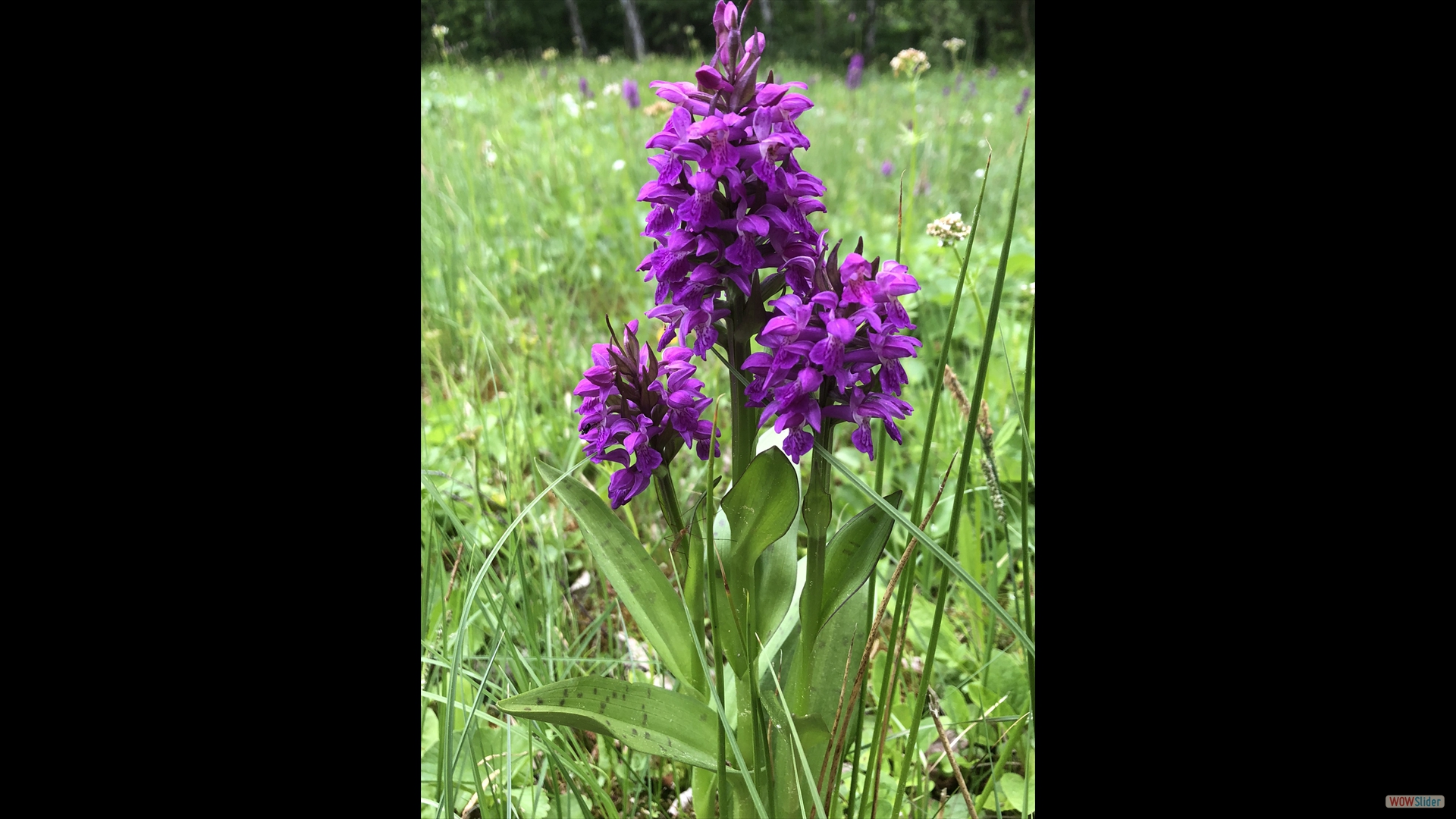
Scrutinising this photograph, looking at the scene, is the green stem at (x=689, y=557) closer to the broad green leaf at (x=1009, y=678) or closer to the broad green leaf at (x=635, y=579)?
the broad green leaf at (x=635, y=579)

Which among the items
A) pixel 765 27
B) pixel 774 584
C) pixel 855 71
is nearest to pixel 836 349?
pixel 774 584

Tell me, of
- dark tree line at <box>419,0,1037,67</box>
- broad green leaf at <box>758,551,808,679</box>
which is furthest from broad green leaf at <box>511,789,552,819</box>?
dark tree line at <box>419,0,1037,67</box>

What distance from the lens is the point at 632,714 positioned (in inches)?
36.5

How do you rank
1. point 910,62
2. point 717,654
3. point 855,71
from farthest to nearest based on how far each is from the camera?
point 855,71 → point 910,62 → point 717,654

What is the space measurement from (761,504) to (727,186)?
34 cm

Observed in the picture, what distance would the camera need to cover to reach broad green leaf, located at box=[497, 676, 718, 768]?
2.80 ft

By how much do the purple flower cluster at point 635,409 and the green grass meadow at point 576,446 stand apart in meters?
0.12

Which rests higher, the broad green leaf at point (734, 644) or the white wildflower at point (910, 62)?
the white wildflower at point (910, 62)

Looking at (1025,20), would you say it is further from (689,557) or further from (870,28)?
(689,557)

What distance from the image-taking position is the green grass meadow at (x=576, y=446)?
1.18m

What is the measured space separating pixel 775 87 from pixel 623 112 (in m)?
4.35

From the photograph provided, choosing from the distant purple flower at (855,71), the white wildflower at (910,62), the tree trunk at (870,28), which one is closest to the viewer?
the white wildflower at (910,62)

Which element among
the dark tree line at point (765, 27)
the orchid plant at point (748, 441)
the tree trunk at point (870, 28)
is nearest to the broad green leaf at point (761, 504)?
the orchid plant at point (748, 441)
